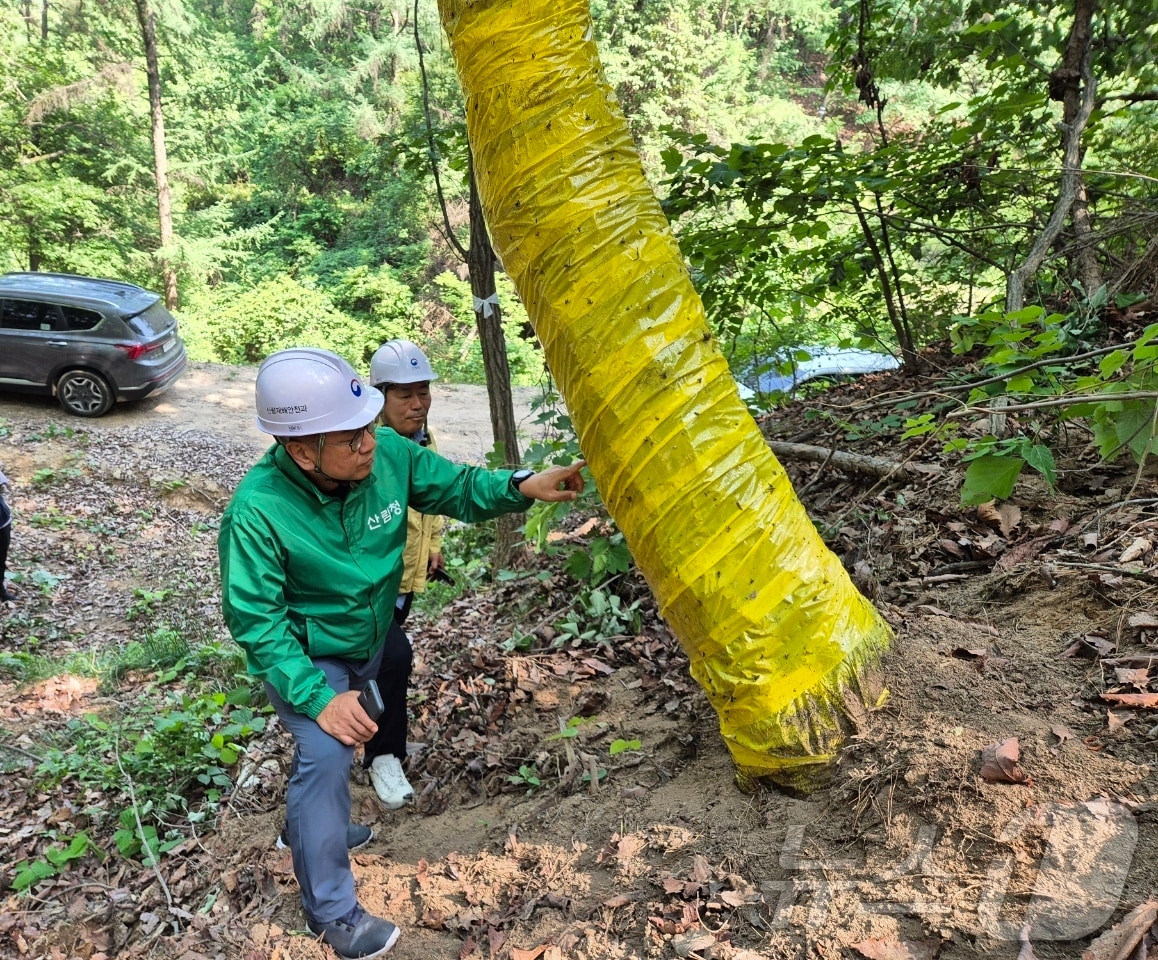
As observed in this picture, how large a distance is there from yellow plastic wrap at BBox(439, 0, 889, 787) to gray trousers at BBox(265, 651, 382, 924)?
1219 mm

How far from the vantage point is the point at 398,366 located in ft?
12.6

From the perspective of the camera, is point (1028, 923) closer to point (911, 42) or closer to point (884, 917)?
point (884, 917)

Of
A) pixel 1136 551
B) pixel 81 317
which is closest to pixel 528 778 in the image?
pixel 1136 551

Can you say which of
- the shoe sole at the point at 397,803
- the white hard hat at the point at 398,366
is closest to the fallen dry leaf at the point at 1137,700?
the shoe sole at the point at 397,803

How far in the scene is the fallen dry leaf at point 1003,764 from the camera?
166cm

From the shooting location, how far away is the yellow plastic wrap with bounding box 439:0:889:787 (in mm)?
1870

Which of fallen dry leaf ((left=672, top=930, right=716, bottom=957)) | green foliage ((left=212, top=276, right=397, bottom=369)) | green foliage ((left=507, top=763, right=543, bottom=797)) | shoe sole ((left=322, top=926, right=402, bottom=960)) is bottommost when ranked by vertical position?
green foliage ((left=212, top=276, right=397, bottom=369))

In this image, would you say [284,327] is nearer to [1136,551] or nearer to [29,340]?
[29,340]

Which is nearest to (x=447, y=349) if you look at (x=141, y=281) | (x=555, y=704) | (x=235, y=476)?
(x=141, y=281)

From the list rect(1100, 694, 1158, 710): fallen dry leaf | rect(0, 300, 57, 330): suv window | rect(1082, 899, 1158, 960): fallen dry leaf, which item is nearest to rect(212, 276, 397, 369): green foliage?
rect(0, 300, 57, 330): suv window

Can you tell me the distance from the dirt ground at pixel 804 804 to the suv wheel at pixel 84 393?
1042 cm

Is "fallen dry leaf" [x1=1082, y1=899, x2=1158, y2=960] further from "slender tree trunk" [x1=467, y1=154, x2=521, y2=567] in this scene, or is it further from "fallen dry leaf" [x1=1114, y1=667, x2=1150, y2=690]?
"slender tree trunk" [x1=467, y1=154, x2=521, y2=567]

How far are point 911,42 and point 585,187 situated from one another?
4621mm

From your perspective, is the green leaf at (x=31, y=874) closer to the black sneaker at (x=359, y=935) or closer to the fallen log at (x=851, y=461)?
the black sneaker at (x=359, y=935)
